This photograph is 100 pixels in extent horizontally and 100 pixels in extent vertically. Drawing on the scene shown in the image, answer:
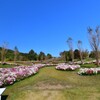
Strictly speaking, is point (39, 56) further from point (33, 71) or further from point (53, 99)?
point (53, 99)

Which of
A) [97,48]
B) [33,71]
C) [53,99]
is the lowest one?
[53,99]

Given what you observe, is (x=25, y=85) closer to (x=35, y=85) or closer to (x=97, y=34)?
(x=35, y=85)

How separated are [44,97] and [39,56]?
228 ft

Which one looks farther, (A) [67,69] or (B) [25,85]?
(A) [67,69]

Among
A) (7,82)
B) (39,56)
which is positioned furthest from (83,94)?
(39,56)

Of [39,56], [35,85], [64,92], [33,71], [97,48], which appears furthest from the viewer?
[39,56]

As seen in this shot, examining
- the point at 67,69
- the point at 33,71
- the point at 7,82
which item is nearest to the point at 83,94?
the point at 7,82

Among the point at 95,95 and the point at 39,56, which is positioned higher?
the point at 39,56

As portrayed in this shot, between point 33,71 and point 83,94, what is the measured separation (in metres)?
6.68

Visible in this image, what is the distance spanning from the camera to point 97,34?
1178 inches

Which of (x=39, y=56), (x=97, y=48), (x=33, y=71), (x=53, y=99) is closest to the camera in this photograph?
(x=53, y=99)

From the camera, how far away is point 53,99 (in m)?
10.9

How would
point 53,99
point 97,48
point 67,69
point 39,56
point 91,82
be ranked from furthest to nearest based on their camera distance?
point 39,56
point 97,48
point 67,69
point 91,82
point 53,99

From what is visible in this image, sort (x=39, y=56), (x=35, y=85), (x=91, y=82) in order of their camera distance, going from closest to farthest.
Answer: (x=35, y=85) < (x=91, y=82) < (x=39, y=56)
